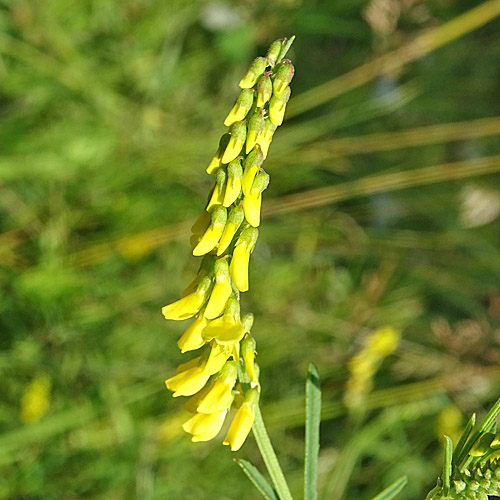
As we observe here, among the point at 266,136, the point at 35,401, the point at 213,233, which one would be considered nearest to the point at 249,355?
the point at 213,233

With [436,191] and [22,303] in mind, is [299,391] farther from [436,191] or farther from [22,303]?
[436,191]

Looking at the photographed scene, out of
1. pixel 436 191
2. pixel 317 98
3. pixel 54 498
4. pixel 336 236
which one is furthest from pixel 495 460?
pixel 436 191

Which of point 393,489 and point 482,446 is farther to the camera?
point 393,489

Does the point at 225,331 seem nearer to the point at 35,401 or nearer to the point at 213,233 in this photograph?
the point at 213,233

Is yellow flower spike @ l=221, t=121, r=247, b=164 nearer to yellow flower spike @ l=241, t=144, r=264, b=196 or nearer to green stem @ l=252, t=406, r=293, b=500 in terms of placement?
yellow flower spike @ l=241, t=144, r=264, b=196

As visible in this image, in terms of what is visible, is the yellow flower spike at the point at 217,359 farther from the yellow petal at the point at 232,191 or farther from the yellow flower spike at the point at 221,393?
the yellow petal at the point at 232,191

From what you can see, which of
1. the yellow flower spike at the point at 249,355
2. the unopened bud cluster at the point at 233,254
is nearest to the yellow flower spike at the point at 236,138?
the unopened bud cluster at the point at 233,254

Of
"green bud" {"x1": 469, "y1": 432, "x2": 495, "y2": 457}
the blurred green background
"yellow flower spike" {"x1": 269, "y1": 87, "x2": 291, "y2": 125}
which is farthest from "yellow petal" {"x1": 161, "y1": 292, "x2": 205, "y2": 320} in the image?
the blurred green background
